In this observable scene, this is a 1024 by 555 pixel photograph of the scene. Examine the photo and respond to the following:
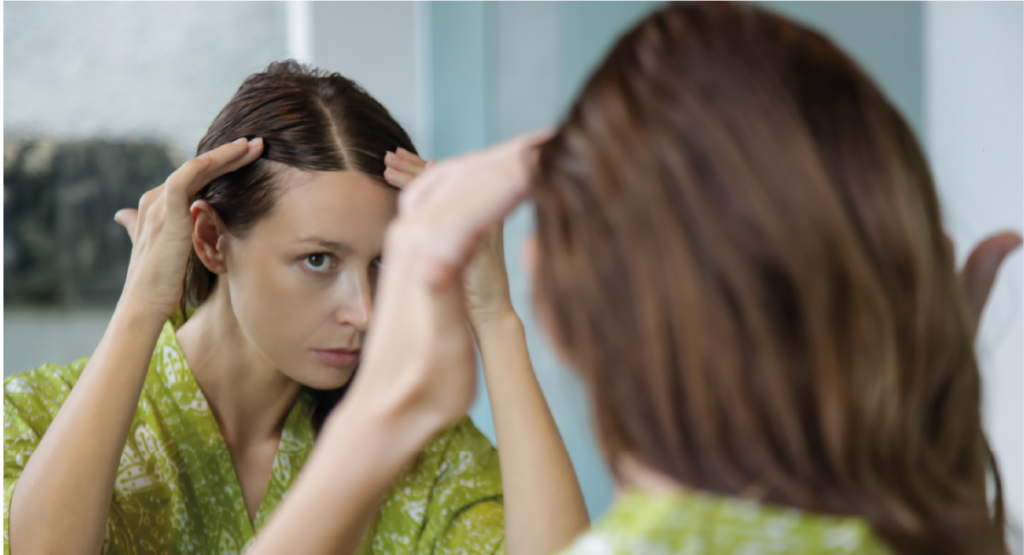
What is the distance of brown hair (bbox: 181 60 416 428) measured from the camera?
Result: 918 millimetres

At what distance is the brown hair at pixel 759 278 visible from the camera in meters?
0.40

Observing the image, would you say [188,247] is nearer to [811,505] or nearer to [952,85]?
[811,505]

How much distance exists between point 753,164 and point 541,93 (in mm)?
1228

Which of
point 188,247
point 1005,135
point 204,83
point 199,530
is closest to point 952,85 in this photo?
point 1005,135

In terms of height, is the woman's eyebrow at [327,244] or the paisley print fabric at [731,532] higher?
the woman's eyebrow at [327,244]

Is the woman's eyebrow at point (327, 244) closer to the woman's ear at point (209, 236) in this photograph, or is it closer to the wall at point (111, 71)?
the woman's ear at point (209, 236)

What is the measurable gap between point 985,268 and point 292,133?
0.70 metres

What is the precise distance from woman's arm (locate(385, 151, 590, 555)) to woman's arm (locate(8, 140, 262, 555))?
0.31 m

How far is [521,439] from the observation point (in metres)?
0.81

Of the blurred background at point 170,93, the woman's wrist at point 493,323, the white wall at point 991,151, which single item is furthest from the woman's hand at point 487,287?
the blurred background at point 170,93

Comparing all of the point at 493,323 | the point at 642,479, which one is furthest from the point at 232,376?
the point at 642,479

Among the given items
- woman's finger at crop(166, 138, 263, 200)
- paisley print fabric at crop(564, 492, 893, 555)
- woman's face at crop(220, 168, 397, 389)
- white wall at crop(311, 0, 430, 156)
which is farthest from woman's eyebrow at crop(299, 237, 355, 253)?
white wall at crop(311, 0, 430, 156)

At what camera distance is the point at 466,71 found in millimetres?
1821

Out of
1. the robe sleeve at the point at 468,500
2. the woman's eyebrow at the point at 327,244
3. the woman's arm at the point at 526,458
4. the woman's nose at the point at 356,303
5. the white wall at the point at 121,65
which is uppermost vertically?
the white wall at the point at 121,65
